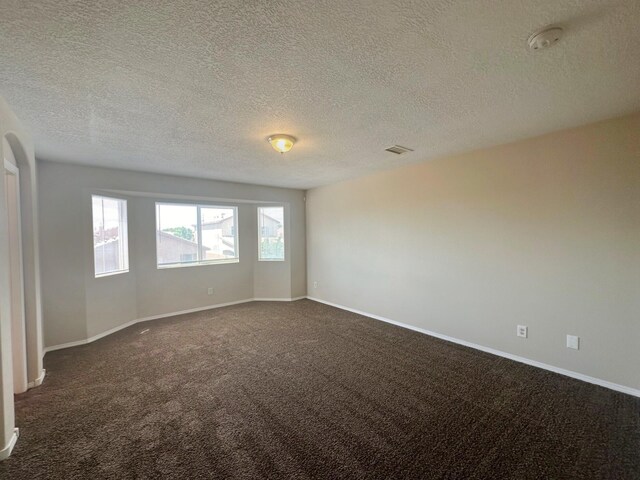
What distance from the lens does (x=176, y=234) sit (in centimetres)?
488

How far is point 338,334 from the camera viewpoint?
379cm

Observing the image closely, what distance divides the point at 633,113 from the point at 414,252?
8.09ft

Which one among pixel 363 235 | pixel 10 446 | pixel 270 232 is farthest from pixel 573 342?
pixel 270 232

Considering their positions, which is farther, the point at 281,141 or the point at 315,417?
the point at 281,141

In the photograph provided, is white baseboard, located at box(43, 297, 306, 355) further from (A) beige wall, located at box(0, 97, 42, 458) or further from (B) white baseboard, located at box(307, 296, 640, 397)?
(B) white baseboard, located at box(307, 296, 640, 397)

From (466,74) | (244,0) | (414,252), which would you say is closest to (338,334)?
(414,252)

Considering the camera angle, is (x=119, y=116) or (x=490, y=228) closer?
(x=119, y=116)

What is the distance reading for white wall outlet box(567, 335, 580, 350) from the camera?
2588mm

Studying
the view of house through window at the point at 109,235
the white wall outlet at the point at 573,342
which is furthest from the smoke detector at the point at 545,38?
the view of house through window at the point at 109,235

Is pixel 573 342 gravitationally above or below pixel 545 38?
below

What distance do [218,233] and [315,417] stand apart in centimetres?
418

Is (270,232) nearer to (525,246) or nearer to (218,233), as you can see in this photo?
(218,233)

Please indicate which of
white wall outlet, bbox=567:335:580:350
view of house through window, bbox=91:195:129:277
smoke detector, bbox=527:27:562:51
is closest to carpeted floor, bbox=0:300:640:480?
white wall outlet, bbox=567:335:580:350

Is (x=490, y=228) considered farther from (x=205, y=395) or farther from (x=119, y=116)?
(x=119, y=116)
